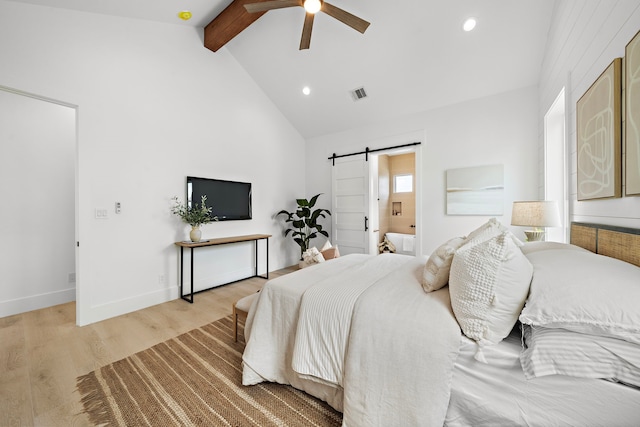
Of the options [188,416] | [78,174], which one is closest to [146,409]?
[188,416]

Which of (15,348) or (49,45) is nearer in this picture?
(15,348)

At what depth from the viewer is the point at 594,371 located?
2.93ft

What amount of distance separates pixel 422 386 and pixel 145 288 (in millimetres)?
3251

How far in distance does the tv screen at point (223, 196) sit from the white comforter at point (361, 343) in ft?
7.63

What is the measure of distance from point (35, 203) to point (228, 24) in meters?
3.21

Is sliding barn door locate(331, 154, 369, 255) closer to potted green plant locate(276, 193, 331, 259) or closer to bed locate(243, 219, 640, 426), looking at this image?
potted green plant locate(276, 193, 331, 259)

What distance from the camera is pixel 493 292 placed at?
109 centimetres

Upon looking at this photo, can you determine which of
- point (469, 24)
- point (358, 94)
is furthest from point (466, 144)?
point (358, 94)

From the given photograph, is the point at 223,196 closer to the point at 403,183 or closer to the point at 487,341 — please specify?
the point at 487,341

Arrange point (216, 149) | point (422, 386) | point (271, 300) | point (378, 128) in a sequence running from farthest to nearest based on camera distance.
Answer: point (378, 128)
point (216, 149)
point (271, 300)
point (422, 386)

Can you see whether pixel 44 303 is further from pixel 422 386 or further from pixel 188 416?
pixel 422 386

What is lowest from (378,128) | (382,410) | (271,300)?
(382,410)

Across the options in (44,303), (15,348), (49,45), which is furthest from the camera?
(44,303)

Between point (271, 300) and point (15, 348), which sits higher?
point (271, 300)
